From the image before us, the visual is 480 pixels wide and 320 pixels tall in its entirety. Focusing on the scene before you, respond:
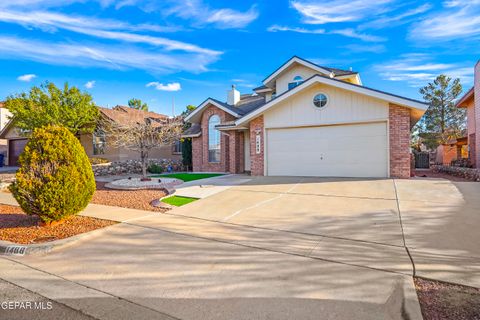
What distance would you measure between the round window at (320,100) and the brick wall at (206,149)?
19.6ft

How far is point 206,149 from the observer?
59.1 feet

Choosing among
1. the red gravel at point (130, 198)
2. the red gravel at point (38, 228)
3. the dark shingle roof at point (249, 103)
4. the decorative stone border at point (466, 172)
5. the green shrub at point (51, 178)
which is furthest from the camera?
the dark shingle roof at point (249, 103)

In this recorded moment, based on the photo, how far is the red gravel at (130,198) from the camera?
311 inches

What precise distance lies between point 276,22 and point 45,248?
512 inches

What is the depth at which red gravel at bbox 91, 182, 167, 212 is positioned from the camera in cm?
789

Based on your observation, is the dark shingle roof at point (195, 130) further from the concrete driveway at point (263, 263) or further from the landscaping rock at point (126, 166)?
the concrete driveway at point (263, 263)

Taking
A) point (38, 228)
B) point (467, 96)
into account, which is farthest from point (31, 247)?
point (467, 96)

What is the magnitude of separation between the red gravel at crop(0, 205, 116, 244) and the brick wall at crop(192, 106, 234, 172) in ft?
36.8

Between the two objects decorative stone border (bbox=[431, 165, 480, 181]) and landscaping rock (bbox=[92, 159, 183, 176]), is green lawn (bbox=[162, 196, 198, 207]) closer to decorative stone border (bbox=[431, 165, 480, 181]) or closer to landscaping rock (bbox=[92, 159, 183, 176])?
landscaping rock (bbox=[92, 159, 183, 176])

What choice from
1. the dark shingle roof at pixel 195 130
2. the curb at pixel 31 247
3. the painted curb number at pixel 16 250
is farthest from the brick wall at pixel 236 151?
the painted curb number at pixel 16 250

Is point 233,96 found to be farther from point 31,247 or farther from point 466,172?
point 31,247

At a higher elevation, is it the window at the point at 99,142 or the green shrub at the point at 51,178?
the window at the point at 99,142

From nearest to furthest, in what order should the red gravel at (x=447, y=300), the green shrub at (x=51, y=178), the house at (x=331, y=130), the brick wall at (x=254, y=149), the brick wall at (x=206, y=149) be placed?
the red gravel at (x=447, y=300) < the green shrub at (x=51, y=178) < the house at (x=331, y=130) < the brick wall at (x=254, y=149) < the brick wall at (x=206, y=149)

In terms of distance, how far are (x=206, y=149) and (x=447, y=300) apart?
1598cm
